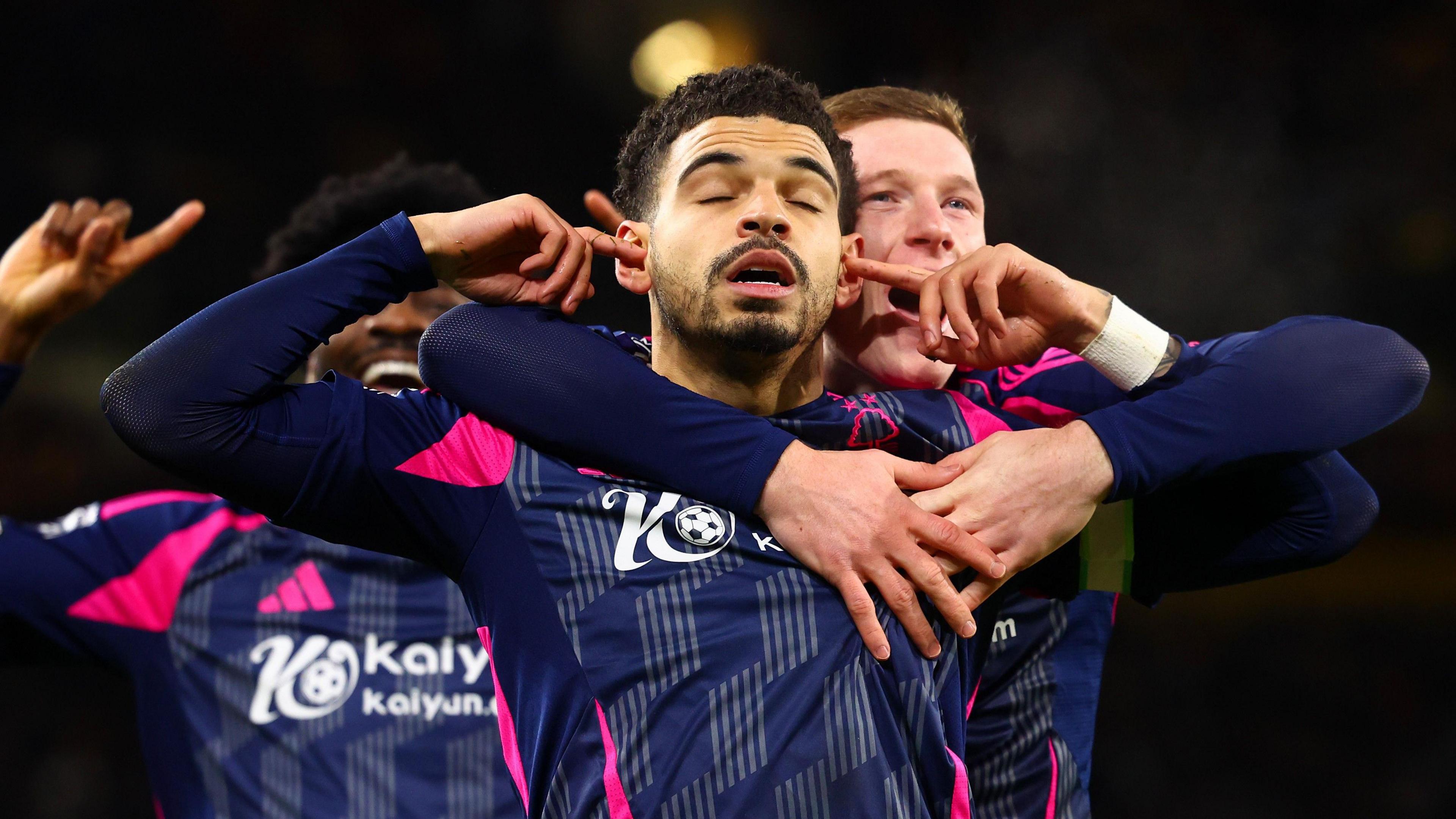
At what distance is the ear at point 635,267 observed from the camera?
1781 mm

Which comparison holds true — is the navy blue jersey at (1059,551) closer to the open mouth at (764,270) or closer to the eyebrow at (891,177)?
the open mouth at (764,270)

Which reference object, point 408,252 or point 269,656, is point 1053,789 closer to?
point 408,252

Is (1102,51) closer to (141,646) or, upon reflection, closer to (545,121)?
(545,121)

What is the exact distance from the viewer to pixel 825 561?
4.72ft

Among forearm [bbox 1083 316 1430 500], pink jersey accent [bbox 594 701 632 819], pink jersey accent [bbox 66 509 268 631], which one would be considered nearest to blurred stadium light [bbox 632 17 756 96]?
pink jersey accent [bbox 66 509 268 631]

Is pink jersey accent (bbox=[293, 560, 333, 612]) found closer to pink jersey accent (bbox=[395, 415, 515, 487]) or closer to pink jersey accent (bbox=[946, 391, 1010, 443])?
pink jersey accent (bbox=[395, 415, 515, 487])

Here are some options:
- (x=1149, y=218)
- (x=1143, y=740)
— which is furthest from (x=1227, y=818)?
(x=1149, y=218)

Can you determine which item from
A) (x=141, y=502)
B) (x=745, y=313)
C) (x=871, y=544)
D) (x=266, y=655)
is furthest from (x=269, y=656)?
(x=871, y=544)

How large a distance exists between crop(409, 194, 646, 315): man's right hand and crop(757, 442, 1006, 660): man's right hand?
45 centimetres

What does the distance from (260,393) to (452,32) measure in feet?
13.8

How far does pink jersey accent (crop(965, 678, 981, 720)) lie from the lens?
5.23ft

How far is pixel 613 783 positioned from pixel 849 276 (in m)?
0.88

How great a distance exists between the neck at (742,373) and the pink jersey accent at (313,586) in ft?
3.74

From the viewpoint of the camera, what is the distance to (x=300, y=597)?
251cm
